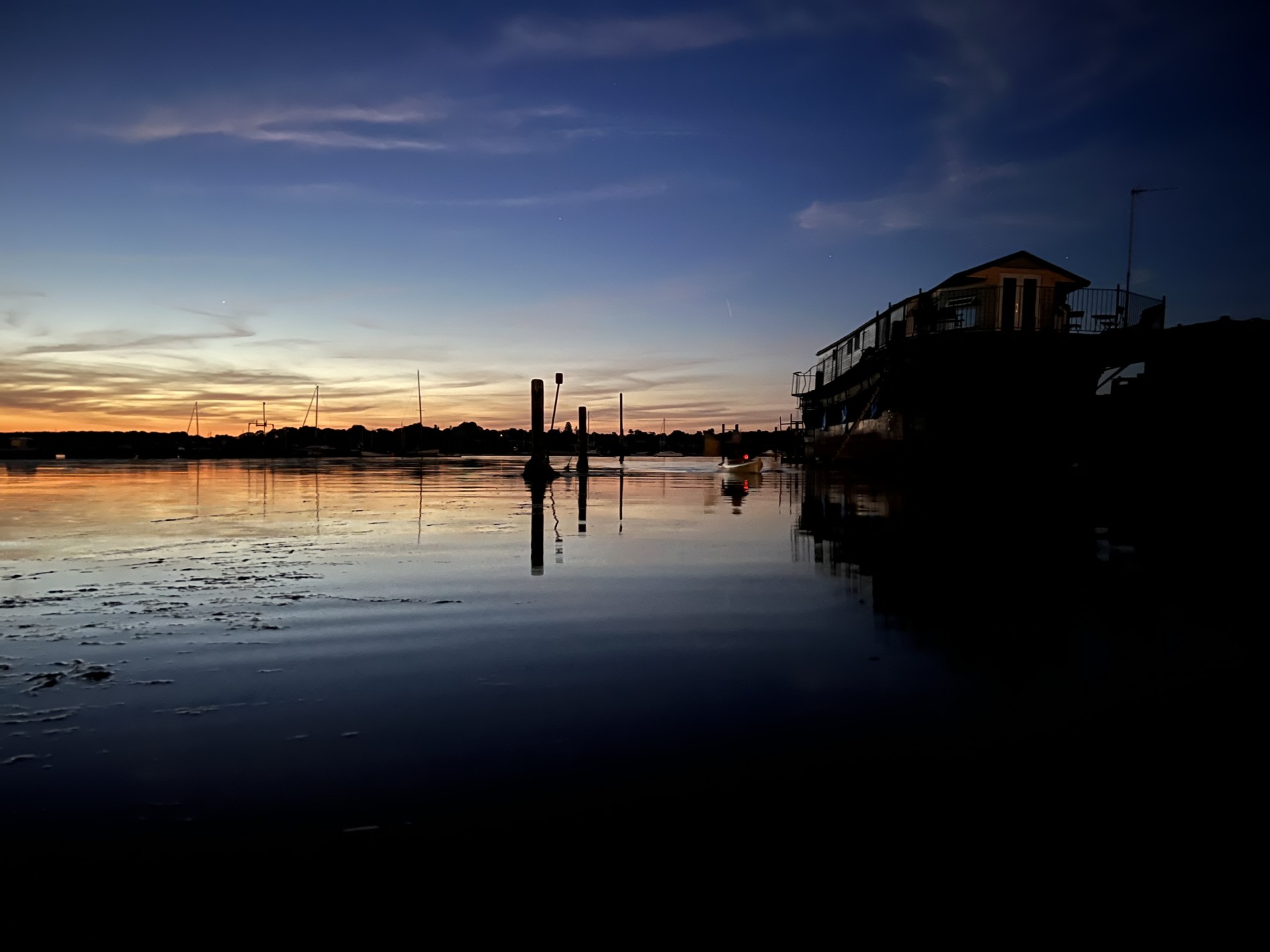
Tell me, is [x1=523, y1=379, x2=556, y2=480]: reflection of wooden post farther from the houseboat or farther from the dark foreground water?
the dark foreground water

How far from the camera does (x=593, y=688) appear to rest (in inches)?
180

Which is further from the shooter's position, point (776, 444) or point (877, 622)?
point (776, 444)

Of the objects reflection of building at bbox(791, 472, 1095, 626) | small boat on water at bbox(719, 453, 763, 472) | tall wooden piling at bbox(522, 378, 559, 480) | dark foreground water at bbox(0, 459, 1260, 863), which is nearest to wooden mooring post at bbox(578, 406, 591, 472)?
small boat on water at bbox(719, 453, 763, 472)

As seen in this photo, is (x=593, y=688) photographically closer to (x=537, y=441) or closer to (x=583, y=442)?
(x=537, y=441)

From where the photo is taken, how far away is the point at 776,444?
11194cm

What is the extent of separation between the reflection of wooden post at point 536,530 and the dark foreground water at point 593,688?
0.69 ft

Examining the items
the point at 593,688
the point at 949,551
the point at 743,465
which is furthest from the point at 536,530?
the point at 743,465

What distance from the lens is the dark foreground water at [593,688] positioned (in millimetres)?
3100

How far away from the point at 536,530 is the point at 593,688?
8795 mm

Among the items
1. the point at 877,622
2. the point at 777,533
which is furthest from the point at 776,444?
the point at 877,622

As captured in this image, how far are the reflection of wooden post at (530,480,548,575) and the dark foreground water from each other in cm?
21

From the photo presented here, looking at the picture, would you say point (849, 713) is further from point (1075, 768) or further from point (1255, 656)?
point (1255, 656)

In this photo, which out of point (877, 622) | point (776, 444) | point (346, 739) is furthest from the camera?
point (776, 444)

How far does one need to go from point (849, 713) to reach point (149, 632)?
5.27 metres
